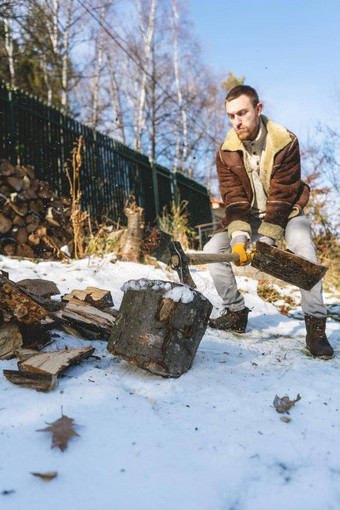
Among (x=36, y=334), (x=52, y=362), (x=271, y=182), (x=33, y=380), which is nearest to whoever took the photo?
(x=33, y=380)

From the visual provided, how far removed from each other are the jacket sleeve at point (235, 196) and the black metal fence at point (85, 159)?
12.6 ft

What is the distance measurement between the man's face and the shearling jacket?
0.11 meters

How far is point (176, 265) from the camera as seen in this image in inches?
87.2

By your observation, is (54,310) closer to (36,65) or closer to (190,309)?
(190,309)

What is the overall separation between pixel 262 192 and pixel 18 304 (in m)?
2.00

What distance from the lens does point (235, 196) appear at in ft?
9.48

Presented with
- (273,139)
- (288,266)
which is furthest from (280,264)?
(273,139)

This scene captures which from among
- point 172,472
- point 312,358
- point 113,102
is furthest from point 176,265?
point 113,102

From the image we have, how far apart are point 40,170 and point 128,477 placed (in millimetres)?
5621

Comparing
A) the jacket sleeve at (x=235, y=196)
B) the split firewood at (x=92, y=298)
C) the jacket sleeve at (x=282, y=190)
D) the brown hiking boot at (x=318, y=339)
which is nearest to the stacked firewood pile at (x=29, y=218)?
the split firewood at (x=92, y=298)

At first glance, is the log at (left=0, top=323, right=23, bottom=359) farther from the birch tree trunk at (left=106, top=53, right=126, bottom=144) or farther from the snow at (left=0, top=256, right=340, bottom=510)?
the birch tree trunk at (left=106, top=53, right=126, bottom=144)

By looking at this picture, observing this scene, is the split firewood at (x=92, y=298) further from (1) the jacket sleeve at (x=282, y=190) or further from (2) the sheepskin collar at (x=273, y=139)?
(2) the sheepskin collar at (x=273, y=139)

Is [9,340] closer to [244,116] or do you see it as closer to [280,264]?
[280,264]

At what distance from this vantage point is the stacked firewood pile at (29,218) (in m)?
4.86
